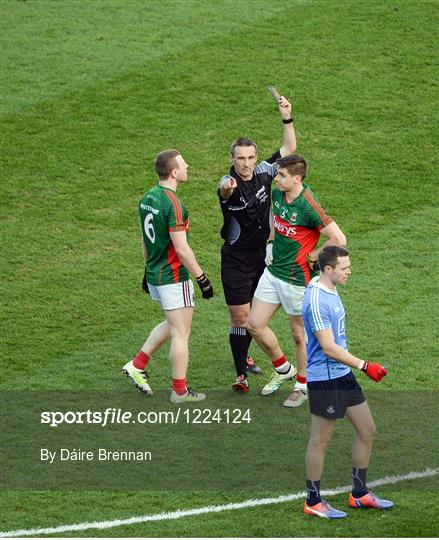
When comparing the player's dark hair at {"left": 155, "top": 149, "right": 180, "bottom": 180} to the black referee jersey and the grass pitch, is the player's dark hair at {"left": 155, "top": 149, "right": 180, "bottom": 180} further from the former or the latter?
the grass pitch

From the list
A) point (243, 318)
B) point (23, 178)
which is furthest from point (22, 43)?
point (243, 318)

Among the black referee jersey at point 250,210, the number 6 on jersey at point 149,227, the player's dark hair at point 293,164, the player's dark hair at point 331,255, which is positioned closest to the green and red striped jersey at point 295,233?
the player's dark hair at point 293,164

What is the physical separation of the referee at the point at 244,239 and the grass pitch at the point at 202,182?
1.44 ft

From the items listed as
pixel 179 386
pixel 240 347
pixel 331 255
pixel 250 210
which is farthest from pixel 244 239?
pixel 331 255

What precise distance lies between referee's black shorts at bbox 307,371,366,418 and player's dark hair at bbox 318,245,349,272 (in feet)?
2.43

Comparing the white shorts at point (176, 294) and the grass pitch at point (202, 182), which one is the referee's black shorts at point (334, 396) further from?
the white shorts at point (176, 294)

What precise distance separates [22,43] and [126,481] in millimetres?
9651

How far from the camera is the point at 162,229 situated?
9.56 metres

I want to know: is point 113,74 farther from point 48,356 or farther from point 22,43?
point 48,356

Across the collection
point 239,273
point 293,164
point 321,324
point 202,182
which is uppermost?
point 293,164

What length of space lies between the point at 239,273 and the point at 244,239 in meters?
0.28

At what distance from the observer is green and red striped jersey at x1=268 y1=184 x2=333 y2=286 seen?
934 cm

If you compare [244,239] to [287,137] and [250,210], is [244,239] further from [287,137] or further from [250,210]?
[287,137]

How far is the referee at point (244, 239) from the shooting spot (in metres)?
9.82
